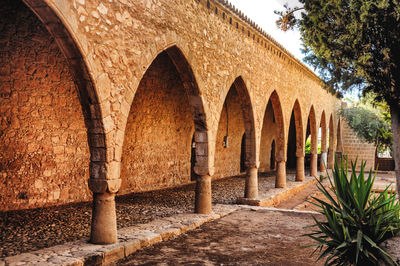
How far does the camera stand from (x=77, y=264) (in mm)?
4168

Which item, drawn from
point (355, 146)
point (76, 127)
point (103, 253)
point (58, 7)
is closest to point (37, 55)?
point (76, 127)

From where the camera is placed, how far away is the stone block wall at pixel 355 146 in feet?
81.6

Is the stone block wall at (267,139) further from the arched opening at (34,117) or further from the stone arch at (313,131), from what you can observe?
the arched opening at (34,117)

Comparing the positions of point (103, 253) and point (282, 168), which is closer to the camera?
point (103, 253)

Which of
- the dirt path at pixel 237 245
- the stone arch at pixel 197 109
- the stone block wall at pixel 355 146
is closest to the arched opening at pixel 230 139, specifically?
the stone arch at pixel 197 109

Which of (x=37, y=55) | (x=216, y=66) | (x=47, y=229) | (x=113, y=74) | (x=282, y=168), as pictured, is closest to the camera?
(x=113, y=74)

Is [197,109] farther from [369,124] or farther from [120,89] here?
[369,124]

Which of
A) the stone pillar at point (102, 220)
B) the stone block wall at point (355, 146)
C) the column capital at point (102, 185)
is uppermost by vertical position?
the stone block wall at point (355, 146)

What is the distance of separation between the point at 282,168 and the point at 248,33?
4647 millimetres

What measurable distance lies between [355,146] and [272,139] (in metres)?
8.93

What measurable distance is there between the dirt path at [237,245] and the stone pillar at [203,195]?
1.25ft

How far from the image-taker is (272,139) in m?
19.2

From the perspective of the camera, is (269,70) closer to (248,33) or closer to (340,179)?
(248,33)

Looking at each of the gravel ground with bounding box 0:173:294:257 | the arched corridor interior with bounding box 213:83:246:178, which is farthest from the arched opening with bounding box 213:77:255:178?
the gravel ground with bounding box 0:173:294:257
